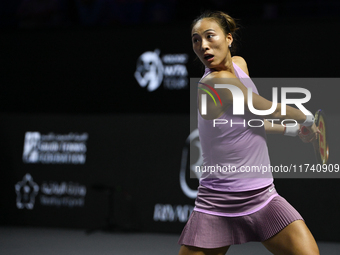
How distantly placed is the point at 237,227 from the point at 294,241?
264 mm

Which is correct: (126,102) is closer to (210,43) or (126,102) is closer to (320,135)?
(320,135)

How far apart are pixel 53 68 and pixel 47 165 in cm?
116

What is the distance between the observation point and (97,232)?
5523 mm

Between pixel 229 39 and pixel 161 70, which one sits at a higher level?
pixel 161 70

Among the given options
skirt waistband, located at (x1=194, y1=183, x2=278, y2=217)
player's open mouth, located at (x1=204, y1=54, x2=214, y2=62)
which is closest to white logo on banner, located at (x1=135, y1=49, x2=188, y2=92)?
player's open mouth, located at (x1=204, y1=54, x2=214, y2=62)

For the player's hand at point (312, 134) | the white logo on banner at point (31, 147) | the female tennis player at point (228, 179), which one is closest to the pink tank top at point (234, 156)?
the female tennis player at point (228, 179)

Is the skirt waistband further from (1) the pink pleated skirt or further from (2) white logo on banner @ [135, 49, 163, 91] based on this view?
(2) white logo on banner @ [135, 49, 163, 91]

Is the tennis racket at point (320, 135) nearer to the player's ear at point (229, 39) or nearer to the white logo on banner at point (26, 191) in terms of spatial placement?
the player's ear at point (229, 39)

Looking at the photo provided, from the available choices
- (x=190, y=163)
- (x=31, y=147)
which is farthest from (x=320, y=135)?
(x=31, y=147)

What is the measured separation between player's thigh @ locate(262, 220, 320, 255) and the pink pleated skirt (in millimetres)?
36

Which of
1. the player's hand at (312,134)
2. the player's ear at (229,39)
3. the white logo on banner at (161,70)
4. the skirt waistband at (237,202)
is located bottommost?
the skirt waistband at (237,202)

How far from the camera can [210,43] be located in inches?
87.2

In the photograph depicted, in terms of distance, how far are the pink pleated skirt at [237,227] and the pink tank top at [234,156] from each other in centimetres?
13

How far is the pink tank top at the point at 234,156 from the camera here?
7.25 ft
